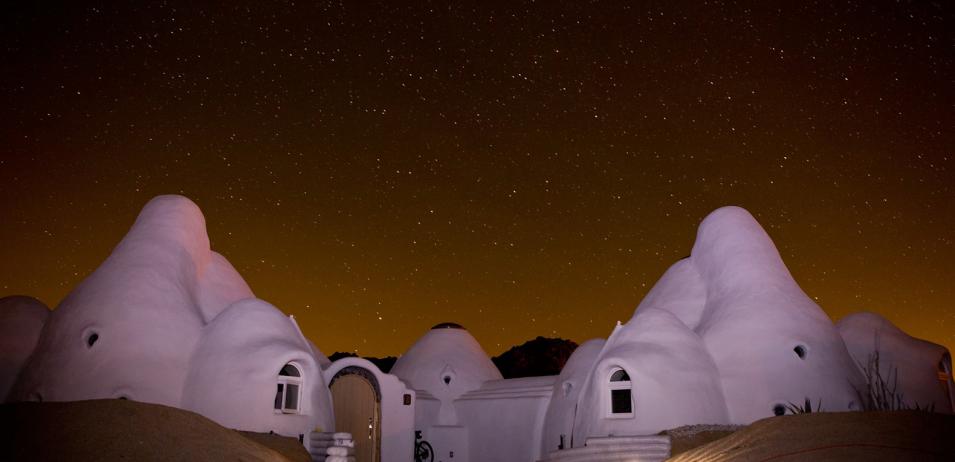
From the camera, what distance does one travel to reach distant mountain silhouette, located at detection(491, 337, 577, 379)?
7300cm

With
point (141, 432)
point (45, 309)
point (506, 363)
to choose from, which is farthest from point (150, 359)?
point (506, 363)

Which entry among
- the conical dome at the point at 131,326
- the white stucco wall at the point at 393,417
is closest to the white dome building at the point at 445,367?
the white stucco wall at the point at 393,417

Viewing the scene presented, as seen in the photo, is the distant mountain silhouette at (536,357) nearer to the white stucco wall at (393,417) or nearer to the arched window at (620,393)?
the white stucco wall at (393,417)

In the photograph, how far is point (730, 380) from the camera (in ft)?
72.6

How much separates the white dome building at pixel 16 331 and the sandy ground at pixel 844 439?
17391 mm

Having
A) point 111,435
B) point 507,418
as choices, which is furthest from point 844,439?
point 507,418

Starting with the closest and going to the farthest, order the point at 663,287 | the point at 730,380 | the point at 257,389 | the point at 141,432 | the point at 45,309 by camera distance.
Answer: the point at 141,432 < the point at 257,389 < the point at 730,380 < the point at 45,309 < the point at 663,287

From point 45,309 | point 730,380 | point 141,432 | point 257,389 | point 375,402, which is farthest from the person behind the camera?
point 375,402

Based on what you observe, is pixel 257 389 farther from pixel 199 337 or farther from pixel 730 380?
pixel 730 380

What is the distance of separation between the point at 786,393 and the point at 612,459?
588 cm

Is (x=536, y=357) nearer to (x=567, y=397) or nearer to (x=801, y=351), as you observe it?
(x=567, y=397)

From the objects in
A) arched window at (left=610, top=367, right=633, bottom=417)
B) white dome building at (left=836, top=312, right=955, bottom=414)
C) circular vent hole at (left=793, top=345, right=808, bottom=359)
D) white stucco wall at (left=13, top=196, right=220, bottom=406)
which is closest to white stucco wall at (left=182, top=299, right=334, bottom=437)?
white stucco wall at (left=13, top=196, right=220, bottom=406)

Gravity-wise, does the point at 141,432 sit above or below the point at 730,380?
below

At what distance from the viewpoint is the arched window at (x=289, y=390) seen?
69.7 ft
